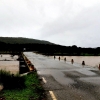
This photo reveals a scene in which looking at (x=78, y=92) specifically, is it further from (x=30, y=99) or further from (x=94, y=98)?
(x=30, y=99)

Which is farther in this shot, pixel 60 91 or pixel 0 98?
pixel 60 91

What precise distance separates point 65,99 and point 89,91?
1933 millimetres

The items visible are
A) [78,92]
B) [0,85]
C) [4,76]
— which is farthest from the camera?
[4,76]

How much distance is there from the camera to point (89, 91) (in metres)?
9.80

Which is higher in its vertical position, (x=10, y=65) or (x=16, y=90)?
(x=10, y=65)

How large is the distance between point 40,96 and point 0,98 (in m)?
1.60

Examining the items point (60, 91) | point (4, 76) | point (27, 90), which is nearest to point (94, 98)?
point (60, 91)

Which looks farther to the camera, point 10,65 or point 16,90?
point 10,65

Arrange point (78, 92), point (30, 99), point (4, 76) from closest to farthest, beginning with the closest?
point (30, 99)
point (78, 92)
point (4, 76)

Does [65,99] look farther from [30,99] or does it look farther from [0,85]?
[0,85]

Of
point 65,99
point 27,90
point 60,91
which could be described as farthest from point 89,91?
point 27,90

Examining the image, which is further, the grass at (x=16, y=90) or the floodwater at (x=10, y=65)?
the floodwater at (x=10, y=65)

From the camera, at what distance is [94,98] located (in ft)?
27.7

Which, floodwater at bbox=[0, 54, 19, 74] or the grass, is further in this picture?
floodwater at bbox=[0, 54, 19, 74]
